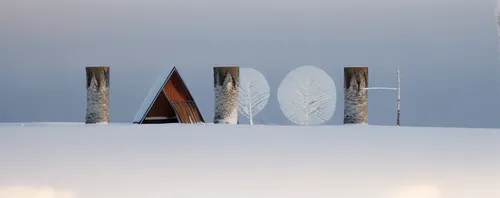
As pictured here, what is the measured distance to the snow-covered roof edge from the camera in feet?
47.8

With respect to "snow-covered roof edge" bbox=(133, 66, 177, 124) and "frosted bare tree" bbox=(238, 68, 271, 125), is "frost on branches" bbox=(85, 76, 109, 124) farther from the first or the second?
"frosted bare tree" bbox=(238, 68, 271, 125)

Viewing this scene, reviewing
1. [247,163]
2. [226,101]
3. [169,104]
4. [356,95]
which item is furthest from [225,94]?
[247,163]

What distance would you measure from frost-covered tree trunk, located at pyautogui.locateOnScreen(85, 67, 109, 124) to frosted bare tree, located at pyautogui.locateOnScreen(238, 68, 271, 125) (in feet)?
8.02

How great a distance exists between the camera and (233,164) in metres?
8.27

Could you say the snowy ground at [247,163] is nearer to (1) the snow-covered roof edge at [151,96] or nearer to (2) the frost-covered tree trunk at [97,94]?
(1) the snow-covered roof edge at [151,96]

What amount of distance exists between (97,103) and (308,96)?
397 centimetres

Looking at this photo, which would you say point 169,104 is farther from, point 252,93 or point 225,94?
point 252,93

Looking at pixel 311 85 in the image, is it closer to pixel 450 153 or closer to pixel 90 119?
pixel 90 119

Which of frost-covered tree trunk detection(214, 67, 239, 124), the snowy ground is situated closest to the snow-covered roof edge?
frost-covered tree trunk detection(214, 67, 239, 124)

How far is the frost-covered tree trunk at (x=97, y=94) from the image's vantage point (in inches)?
600

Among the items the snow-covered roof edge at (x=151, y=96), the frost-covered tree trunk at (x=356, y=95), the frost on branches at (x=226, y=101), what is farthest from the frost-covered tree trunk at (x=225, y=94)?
the frost-covered tree trunk at (x=356, y=95)

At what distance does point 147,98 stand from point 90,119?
1207 millimetres

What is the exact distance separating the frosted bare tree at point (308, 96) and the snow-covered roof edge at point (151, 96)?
8.41 ft

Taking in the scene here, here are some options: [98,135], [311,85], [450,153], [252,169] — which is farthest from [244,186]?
[311,85]
